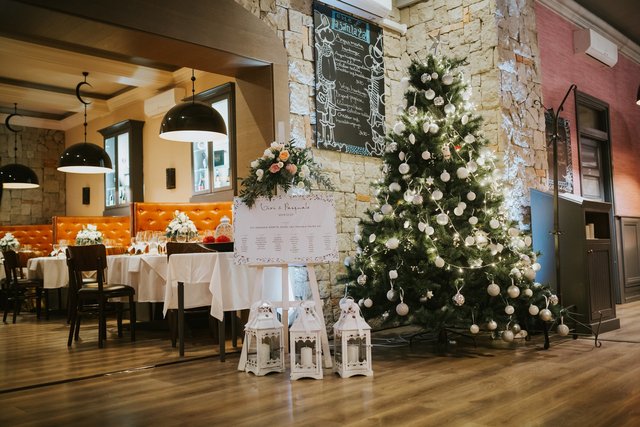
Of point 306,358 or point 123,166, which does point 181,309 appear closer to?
point 306,358

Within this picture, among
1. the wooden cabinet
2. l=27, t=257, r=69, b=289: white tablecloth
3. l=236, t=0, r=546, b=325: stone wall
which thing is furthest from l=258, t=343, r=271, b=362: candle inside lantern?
l=27, t=257, r=69, b=289: white tablecloth

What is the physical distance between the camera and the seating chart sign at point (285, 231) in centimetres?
377

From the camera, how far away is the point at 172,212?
7777 millimetres

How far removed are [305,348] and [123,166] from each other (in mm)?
7066

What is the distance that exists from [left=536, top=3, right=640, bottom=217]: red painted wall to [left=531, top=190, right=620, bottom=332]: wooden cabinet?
1.80 metres

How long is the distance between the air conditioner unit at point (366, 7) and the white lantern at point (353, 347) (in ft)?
10.3

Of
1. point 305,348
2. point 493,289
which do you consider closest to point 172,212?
point 305,348

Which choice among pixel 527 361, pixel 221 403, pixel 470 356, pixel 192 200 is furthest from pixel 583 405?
pixel 192 200

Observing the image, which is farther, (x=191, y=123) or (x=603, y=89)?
(x=603, y=89)

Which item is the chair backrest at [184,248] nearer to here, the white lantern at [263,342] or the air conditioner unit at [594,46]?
the white lantern at [263,342]

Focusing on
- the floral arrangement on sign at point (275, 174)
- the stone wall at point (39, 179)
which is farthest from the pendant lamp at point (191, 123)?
the stone wall at point (39, 179)

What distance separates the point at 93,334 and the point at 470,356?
394 centimetres

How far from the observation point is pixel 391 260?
14.2ft

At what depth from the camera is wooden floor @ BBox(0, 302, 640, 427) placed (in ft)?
8.46
